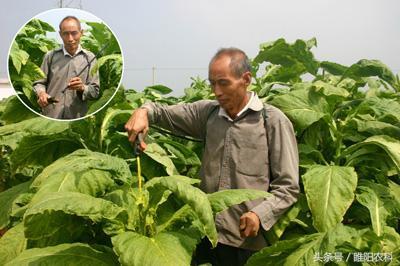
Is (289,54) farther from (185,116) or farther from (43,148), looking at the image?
(43,148)

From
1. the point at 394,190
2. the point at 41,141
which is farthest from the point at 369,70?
the point at 41,141

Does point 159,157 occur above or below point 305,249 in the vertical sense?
above

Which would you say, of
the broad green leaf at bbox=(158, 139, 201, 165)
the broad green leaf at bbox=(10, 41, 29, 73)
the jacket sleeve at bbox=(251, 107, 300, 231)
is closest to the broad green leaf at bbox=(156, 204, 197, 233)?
the jacket sleeve at bbox=(251, 107, 300, 231)

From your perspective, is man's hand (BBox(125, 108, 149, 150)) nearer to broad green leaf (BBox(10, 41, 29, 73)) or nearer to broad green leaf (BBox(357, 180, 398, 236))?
broad green leaf (BBox(10, 41, 29, 73))

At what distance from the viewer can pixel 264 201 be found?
2.57m

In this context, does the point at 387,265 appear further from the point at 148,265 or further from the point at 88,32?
the point at 88,32

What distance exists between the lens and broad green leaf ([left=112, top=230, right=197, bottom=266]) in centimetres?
192

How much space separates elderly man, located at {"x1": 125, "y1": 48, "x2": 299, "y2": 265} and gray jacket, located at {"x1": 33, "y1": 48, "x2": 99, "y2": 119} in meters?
0.35

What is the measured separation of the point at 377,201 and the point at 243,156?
27.3 inches

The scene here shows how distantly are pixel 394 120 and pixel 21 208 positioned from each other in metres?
2.16

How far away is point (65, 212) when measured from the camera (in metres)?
2.06

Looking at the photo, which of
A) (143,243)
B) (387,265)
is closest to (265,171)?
(387,265)

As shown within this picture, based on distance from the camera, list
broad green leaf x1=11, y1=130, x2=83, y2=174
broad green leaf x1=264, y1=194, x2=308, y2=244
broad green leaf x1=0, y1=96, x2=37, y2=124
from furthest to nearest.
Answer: broad green leaf x1=0, y1=96, x2=37, y2=124 < broad green leaf x1=11, y1=130, x2=83, y2=174 < broad green leaf x1=264, y1=194, x2=308, y2=244

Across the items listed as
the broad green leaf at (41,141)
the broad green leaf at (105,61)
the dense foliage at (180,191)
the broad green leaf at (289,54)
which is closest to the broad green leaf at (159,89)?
the dense foliage at (180,191)
